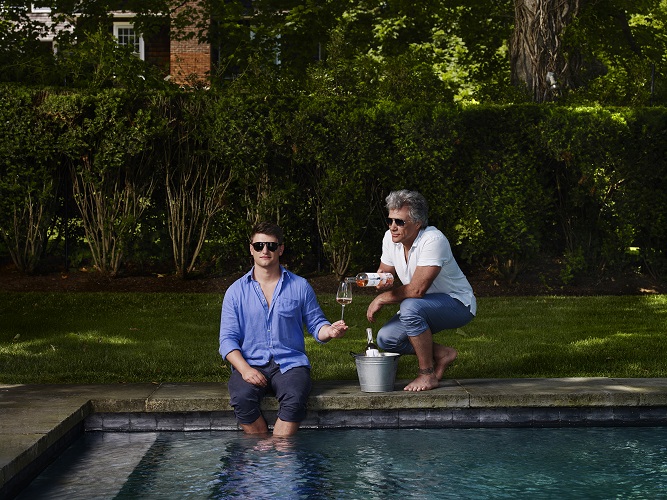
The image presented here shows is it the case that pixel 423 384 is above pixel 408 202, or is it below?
below

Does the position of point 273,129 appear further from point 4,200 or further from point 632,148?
point 632,148

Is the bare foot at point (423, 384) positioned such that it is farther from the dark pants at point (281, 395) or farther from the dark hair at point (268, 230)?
the dark hair at point (268, 230)

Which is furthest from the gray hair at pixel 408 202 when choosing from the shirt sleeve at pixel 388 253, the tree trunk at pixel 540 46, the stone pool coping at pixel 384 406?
the tree trunk at pixel 540 46

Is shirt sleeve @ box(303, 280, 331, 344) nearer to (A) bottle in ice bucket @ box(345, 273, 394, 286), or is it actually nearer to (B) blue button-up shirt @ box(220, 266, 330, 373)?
(B) blue button-up shirt @ box(220, 266, 330, 373)

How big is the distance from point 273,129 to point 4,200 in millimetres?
3466

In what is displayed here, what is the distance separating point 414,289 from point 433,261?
23cm

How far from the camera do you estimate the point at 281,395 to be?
21.1 ft

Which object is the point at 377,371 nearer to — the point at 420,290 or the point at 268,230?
the point at 420,290

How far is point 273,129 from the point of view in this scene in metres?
12.9

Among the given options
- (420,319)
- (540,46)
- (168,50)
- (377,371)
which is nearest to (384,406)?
(377,371)

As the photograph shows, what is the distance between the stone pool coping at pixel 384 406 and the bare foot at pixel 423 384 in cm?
8

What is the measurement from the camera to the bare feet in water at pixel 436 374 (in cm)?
681

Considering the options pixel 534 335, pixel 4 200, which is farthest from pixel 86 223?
pixel 534 335

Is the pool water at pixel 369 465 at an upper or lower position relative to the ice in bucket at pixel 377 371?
lower
